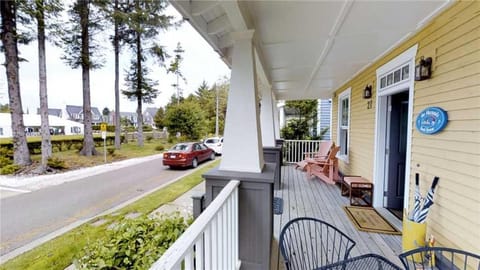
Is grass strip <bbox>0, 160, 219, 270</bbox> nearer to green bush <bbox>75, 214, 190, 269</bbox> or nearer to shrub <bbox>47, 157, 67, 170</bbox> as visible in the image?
green bush <bbox>75, 214, 190, 269</bbox>

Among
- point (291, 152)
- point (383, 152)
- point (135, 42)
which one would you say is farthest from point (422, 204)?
point (135, 42)

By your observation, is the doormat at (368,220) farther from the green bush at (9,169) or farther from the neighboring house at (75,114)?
the neighboring house at (75,114)

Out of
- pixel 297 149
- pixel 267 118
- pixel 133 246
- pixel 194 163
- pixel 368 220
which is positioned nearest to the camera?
pixel 133 246

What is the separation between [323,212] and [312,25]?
104 inches

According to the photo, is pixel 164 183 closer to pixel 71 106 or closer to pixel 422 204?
pixel 422 204

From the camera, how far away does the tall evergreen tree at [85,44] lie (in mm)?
9711

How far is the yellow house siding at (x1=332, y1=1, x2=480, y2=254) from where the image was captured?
179 centimetres

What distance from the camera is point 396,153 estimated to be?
3549 millimetres

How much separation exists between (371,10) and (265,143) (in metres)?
3.35

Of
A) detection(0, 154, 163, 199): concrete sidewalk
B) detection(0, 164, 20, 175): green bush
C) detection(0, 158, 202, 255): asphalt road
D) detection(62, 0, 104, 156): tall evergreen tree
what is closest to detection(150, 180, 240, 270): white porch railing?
detection(0, 158, 202, 255): asphalt road

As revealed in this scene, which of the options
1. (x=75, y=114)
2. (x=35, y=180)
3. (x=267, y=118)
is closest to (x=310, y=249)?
(x=267, y=118)

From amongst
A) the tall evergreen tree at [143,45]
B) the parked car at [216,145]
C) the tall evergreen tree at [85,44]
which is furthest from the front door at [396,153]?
the tall evergreen tree at [143,45]

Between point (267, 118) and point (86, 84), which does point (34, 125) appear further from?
point (267, 118)

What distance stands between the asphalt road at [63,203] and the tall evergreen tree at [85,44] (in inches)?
189
